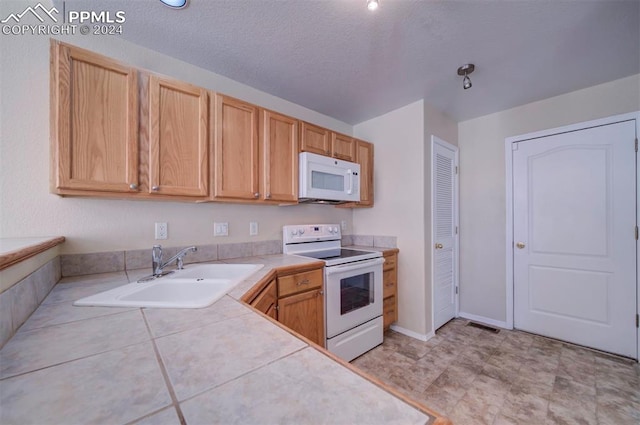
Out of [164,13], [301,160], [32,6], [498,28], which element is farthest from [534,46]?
[32,6]

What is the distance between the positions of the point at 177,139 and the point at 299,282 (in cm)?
124

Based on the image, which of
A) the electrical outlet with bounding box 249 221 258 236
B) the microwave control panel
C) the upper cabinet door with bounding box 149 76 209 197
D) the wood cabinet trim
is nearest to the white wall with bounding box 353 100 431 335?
the microwave control panel

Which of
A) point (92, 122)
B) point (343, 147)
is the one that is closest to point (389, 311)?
point (343, 147)

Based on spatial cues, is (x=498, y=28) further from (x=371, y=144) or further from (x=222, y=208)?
(x=222, y=208)

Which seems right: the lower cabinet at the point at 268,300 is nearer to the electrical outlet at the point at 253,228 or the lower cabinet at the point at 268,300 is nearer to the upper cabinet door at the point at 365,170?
the electrical outlet at the point at 253,228

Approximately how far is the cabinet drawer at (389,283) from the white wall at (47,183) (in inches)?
64.9

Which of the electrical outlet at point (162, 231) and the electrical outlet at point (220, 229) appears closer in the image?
the electrical outlet at point (162, 231)

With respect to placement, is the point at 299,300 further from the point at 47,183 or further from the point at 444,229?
the point at 444,229

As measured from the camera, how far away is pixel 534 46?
1665 millimetres

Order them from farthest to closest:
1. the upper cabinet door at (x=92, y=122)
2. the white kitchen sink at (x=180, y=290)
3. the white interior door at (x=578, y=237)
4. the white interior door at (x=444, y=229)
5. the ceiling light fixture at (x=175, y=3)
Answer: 1. the white interior door at (x=444, y=229)
2. the white interior door at (x=578, y=237)
3. the ceiling light fixture at (x=175, y=3)
4. the upper cabinet door at (x=92, y=122)
5. the white kitchen sink at (x=180, y=290)

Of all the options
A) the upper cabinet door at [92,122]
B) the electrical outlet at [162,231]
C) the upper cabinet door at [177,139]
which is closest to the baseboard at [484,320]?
the upper cabinet door at [177,139]

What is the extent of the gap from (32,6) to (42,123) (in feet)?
2.06

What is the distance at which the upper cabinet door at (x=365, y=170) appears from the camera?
2.69m

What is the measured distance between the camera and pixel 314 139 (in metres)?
2.30
